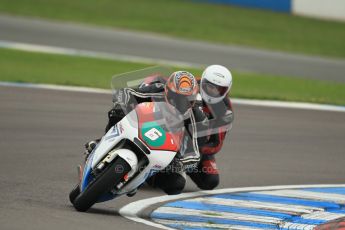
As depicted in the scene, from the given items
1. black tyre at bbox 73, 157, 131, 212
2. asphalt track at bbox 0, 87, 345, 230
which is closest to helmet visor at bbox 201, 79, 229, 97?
asphalt track at bbox 0, 87, 345, 230

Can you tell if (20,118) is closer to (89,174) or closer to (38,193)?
(38,193)

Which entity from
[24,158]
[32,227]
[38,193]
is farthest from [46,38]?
[32,227]

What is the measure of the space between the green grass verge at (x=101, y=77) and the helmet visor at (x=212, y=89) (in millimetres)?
7136

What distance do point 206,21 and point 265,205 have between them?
56.1ft

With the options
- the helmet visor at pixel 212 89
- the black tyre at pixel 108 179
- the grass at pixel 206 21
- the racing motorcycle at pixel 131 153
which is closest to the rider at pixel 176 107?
the racing motorcycle at pixel 131 153

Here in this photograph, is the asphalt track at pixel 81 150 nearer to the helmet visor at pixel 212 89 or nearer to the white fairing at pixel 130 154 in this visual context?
the white fairing at pixel 130 154

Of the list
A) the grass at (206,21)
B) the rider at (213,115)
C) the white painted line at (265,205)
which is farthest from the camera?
the grass at (206,21)

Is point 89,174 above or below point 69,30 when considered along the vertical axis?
above

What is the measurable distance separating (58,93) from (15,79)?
1408 mm

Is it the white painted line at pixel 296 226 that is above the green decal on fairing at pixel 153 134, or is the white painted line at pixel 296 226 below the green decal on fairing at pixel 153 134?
below

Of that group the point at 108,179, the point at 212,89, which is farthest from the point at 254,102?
the point at 108,179

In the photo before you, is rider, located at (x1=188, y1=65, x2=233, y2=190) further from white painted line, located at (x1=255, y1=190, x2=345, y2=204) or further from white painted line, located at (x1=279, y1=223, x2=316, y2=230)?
white painted line, located at (x1=279, y1=223, x2=316, y2=230)

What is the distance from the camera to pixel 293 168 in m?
10.7

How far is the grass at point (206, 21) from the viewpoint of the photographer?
2361cm
